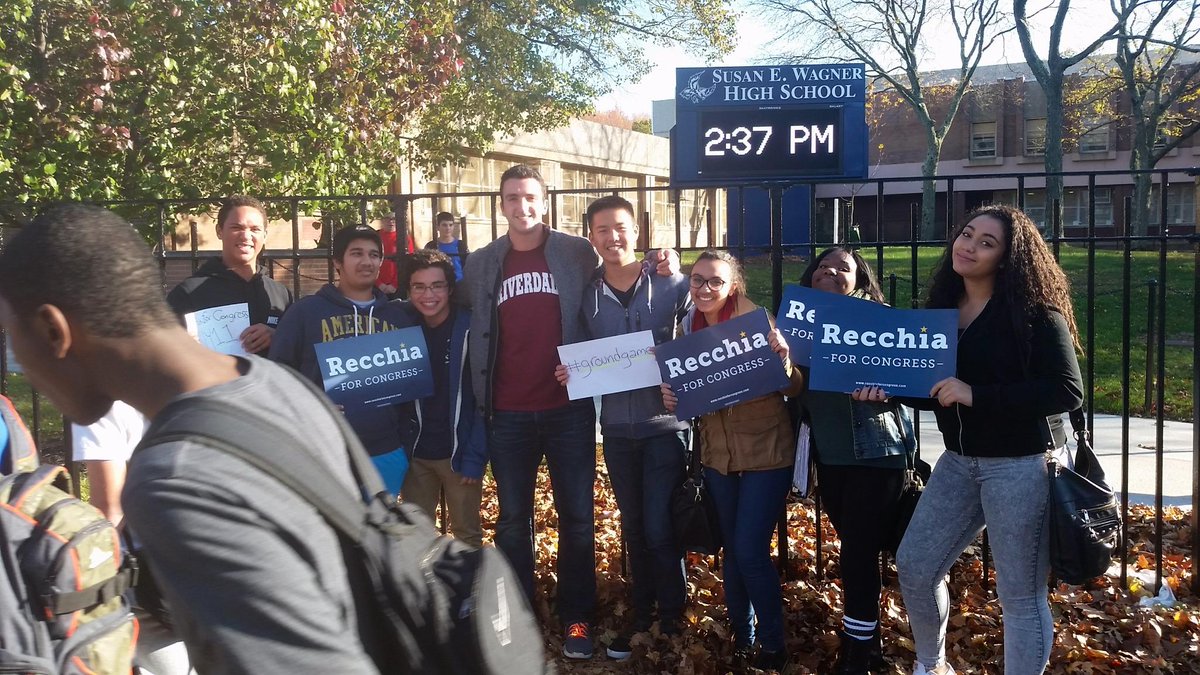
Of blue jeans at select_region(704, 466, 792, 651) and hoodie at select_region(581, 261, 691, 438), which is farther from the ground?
hoodie at select_region(581, 261, 691, 438)

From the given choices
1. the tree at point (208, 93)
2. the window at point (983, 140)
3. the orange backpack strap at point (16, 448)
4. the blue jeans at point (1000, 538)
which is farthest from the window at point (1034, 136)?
the orange backpack strap at point (16, 448)

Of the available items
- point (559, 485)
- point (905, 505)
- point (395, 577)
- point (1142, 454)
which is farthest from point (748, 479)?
point (1142, 454)

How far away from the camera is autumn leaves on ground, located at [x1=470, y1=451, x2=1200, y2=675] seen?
436 cm

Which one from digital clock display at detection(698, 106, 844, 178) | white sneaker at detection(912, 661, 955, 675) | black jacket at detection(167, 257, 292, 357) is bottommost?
white sneaker at detection(912, 661, 955, 675)

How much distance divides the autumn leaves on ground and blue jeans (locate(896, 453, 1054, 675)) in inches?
30.7

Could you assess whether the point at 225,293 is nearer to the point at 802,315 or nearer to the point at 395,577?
the point at 802,315

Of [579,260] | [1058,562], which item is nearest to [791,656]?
[1058,562]

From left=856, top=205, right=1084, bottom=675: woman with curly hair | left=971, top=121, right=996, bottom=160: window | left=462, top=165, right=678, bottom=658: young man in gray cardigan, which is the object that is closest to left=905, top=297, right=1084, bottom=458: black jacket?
left=856, top=205, right=1084, bottom=675: woman with curly hair

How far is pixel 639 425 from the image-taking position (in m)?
4.48

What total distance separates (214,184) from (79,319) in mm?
6957

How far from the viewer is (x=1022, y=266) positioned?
141 inches

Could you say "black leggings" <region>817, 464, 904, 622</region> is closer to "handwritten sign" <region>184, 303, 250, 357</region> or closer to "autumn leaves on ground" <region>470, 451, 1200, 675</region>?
"autumn leaves on ground" <region>470, 451, 1200, 675</region>

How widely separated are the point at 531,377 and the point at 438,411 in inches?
20.1

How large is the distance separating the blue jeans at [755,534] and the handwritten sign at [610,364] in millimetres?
536
